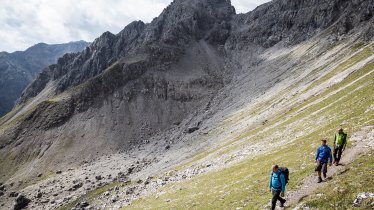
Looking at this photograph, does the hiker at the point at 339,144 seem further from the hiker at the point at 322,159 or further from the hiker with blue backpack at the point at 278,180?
the hiker with blue backpack at the point at 278,180

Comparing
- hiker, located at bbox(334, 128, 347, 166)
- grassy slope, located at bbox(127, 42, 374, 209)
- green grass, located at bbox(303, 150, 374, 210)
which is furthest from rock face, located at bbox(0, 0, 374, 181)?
green grass, located at bbox(303, 150, 374, 210)

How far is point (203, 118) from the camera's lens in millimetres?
131375

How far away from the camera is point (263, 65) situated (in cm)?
15675

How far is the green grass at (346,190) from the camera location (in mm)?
22828

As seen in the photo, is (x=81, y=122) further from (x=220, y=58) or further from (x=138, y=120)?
(x=220, y=58)

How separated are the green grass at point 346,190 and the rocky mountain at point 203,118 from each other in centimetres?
542

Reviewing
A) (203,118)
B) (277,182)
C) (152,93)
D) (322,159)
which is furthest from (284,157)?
(152,93)

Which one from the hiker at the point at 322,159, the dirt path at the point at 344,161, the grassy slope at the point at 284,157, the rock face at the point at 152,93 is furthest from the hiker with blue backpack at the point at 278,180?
the rock face at the point at 152,93

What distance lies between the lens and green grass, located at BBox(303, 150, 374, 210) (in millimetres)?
22828

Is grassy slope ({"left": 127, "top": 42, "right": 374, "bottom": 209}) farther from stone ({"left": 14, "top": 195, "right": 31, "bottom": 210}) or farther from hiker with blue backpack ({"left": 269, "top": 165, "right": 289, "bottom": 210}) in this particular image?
stone ({"left": 14, "top": 195, "right": 31, "bottom": 210})

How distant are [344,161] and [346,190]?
26.6ft

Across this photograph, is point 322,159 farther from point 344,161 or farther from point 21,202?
point 21,202

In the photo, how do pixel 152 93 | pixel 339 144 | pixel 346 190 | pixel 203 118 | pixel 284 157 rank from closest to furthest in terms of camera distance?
1. pixel 346 190
2. pixel 339 144
3. pixel 284 157
4. pixel 203 118
5. pixel 152 93

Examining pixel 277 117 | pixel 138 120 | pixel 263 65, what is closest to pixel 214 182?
pixel 277 117
